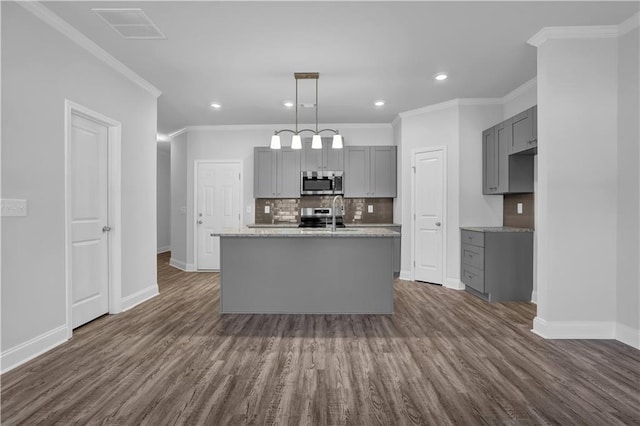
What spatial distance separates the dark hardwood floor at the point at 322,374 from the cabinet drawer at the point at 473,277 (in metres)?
0.80

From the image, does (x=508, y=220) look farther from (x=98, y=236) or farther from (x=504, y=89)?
(x=98, y=236)

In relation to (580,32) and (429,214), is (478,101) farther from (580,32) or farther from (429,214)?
(580,32)

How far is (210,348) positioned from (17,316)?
4.67 feet

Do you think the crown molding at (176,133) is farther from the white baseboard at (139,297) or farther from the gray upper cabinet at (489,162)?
the gray upper cabinet at (489,162)

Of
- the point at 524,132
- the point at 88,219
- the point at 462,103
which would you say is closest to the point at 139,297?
the point at 88,219

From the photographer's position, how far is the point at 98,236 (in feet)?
11.8

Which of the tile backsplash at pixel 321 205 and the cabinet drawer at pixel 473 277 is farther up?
the tile backsplash at pixel 321 205

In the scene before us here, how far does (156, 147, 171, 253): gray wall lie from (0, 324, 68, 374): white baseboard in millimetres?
6467

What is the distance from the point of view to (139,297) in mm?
4195

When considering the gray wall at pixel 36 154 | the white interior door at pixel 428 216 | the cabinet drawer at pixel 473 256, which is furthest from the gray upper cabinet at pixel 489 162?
the gray wall at pixel 36 154

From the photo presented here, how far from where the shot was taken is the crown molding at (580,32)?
3047 mm

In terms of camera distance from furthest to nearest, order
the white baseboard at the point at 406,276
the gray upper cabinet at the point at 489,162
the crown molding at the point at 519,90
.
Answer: the white baseboard at the point at 406,276
the gray upper cabinet at the point at 489,162
the crown molding at the point at 519,90

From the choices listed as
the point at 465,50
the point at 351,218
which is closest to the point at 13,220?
the point at 465,50

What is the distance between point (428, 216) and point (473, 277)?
1212mm
